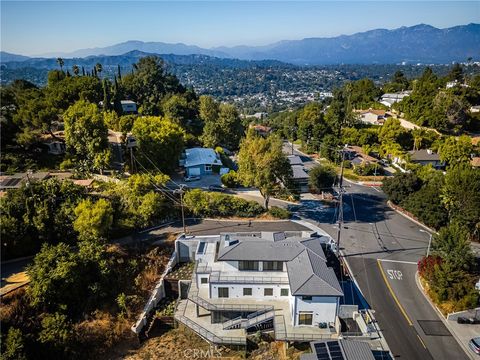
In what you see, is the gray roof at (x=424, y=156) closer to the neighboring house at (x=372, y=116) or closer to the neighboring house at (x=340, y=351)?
the neighboring house at (x=372, y=116)

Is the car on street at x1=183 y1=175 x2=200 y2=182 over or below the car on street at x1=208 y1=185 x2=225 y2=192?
over

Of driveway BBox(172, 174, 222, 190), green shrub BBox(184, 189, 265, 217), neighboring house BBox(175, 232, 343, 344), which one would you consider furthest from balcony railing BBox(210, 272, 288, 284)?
driveway BBox(172, 174, 222, 190)

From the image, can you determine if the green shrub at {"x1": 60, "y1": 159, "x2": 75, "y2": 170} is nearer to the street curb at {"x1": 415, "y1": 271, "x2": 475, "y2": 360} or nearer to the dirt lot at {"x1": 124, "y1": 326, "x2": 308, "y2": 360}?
the dirt lot at {"x1": 124, "y1": 326, "x2": 308, "y2": 360}

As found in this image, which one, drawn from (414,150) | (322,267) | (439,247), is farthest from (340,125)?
(322,267)

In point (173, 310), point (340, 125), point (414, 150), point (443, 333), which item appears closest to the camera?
point (443, 333)

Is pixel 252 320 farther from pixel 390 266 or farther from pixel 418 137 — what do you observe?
pixel 418 137

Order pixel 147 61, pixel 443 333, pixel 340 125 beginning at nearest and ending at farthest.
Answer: pixel 443 333 → pixel 340 125 → pixel 147 61

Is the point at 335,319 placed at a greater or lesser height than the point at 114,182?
lesser

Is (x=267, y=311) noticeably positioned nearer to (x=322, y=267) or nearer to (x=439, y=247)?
(x=322, y=267)
